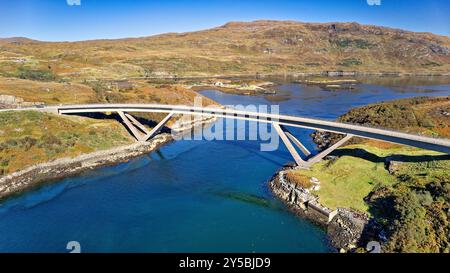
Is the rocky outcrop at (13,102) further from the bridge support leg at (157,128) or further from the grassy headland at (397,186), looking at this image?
the grassy headland at (397,186)

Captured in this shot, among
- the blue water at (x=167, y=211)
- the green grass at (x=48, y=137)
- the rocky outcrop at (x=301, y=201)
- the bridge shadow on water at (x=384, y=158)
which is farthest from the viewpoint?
the green grass at (x=48, y=137)

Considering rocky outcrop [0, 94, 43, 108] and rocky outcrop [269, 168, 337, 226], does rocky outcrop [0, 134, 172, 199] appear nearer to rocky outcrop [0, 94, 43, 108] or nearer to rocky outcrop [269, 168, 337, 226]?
rocky outcrop [269, 168, 337, 226]

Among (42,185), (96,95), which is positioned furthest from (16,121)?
(96,95)

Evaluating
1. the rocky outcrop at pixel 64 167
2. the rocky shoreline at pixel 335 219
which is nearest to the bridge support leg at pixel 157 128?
the rocky outcrop at pixel 64 167

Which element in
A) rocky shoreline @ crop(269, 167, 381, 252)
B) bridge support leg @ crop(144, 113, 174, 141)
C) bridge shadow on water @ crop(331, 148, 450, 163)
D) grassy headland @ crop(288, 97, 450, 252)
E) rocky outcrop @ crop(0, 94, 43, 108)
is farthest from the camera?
rocky outcrop @ crop(0, 94, 43, 108)

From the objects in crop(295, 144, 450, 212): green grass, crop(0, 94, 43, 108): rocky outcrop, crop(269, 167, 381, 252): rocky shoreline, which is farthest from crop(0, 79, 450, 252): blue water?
crop(0, 94, 43, 108): rocky outcrop
